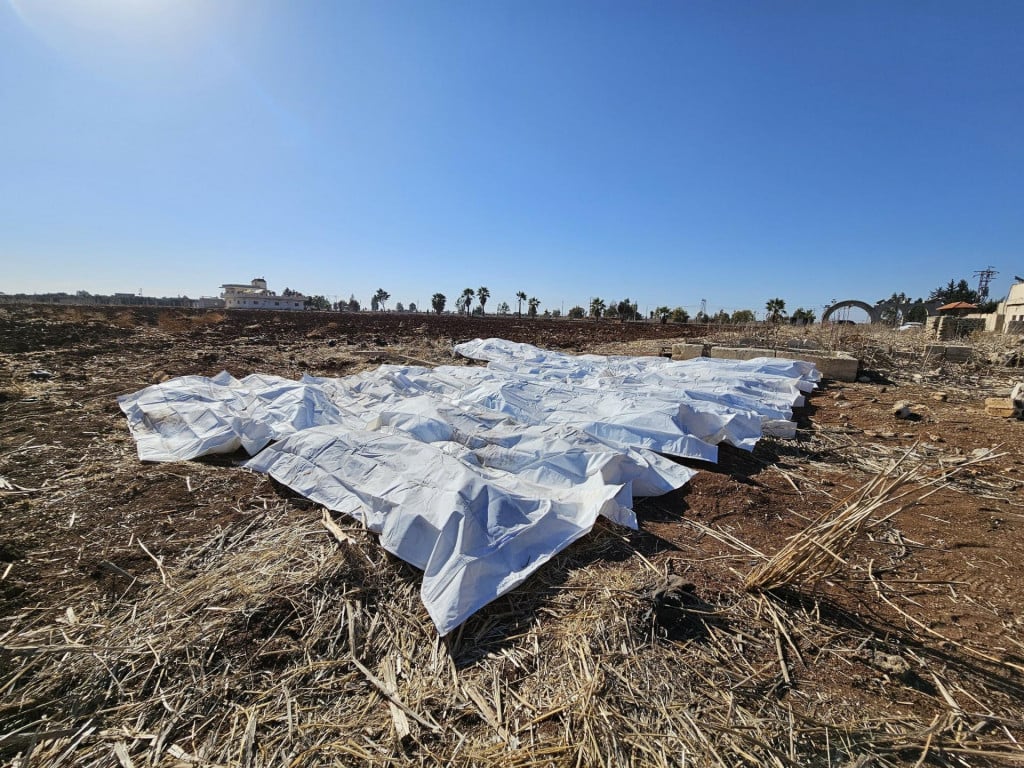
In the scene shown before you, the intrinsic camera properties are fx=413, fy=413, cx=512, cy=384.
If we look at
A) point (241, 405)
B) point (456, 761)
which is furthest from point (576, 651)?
point (241, 405)

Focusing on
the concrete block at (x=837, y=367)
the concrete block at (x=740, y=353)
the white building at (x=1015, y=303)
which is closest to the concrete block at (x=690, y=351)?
the concrete block at (x=740, y=353)

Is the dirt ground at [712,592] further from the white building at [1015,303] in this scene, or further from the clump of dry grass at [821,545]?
the white building at [1015,303]

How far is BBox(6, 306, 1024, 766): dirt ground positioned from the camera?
151 centimetres

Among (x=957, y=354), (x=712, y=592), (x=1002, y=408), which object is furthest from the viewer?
(x=957, y=354)

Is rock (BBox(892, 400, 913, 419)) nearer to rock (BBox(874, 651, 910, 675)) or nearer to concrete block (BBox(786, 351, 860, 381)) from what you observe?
concrete block (BBox(786, 351, 860, 381))

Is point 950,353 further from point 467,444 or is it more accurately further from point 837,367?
point 467,444

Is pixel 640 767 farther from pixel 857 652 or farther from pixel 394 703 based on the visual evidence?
pixel 857 652

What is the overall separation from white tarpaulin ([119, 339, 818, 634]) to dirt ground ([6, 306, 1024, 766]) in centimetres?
18

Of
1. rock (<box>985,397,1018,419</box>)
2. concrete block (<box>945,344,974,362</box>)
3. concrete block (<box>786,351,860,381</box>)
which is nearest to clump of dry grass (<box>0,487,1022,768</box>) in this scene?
rock (<box>985,397,1018,419</box>)

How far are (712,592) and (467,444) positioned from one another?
232 centimetres

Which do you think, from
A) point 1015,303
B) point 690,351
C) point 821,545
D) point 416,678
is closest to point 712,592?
point 821,545

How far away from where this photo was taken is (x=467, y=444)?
390cm

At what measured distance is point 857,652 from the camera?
6.10ft

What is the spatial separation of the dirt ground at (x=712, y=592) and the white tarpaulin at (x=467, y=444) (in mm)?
184
